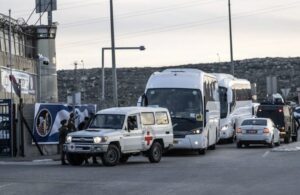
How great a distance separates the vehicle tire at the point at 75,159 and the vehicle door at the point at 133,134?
1.58 meters

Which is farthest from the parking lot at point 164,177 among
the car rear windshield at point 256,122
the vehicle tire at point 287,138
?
the vehicle tire at point 287,138

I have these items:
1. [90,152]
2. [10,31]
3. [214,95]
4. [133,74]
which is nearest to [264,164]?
[90,152]

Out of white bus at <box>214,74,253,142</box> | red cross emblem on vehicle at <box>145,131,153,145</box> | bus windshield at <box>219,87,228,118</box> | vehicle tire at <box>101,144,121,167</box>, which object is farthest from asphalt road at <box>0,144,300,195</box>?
white bus at <box>214,74,253,142</box>

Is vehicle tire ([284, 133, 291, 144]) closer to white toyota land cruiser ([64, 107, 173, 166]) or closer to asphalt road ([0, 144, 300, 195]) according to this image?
asphalt road ([0, 144, 300, 195])

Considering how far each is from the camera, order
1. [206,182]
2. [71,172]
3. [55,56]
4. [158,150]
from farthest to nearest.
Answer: [55,56] < [158,150] < [71,172] < [206,182]

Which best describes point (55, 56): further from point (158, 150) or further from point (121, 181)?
point (121, 181)

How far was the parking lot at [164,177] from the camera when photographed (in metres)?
16.2

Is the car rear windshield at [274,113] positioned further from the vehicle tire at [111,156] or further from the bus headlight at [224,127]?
the vehicle tire at [111,156]

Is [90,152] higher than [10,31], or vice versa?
[10,31]

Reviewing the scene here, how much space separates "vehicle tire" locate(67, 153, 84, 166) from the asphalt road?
0.48 metres

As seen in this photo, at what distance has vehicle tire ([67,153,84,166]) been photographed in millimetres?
23964

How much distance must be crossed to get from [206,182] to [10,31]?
42.4m

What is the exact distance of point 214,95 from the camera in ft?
113

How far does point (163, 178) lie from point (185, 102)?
38.8ft
